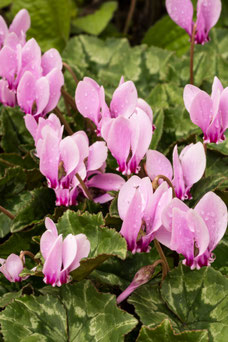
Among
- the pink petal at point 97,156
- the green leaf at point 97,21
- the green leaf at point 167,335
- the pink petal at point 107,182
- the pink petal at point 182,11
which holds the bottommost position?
the green leaf at point 97,21

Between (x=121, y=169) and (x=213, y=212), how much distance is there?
28 centimetres

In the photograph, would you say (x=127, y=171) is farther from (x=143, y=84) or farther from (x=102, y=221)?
(x=143, y=84)

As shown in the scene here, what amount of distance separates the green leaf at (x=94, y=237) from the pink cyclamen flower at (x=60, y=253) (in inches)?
2.1

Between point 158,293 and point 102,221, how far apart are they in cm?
21

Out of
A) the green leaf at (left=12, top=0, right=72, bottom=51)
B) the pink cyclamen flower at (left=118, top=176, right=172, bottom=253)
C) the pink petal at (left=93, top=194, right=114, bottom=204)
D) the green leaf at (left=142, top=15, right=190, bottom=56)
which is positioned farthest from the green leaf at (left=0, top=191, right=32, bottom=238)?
the green leaf at (left=142, top=15, right=190, bottom=56)

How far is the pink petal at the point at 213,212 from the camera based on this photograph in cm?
118

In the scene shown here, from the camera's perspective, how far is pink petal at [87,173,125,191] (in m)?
1.57

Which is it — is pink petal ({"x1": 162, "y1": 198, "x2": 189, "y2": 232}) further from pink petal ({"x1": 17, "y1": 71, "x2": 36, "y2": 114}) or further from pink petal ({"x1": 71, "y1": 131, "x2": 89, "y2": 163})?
pink petal ({"x1": 17, "y1": 71, "x2": 36, "y2": 114})

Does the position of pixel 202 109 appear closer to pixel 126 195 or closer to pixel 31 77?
pixel 126 195

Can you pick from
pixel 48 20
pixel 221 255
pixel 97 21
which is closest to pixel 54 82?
pixel 221 255

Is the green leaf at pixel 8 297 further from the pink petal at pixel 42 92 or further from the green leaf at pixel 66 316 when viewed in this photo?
the pink petal at pixel 42 92

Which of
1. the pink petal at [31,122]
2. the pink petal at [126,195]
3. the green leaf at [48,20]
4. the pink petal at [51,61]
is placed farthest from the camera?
the green leaf at [48,20]

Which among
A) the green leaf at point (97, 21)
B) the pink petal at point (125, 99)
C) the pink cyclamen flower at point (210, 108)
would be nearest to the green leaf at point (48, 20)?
the green leaf at point (97, 21)

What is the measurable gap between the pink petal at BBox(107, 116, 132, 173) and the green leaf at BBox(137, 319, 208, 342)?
37 cm
